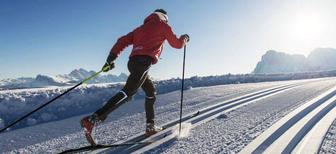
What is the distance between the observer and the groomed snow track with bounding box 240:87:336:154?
4.08 m

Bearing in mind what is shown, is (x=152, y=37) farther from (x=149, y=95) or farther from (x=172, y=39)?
(x=149, y=95)

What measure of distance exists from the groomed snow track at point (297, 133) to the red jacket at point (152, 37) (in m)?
1.94

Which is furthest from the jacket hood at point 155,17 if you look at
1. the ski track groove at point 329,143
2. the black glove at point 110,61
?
the ski track groove at point 329,143

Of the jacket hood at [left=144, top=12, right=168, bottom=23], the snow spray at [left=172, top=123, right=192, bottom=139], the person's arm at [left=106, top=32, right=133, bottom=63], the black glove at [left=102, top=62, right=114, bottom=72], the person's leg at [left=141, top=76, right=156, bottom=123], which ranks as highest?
the jacket hood at [left=144, top=12, right=168, bottom=23]

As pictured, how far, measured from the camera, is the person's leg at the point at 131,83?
16.0ft

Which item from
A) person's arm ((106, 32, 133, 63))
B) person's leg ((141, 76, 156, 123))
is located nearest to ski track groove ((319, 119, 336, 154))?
person's leg ((141, 76, 156, 123))

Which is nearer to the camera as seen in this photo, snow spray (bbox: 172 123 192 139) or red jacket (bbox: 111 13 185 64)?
snow spray (bbox: 172 123 192 139)

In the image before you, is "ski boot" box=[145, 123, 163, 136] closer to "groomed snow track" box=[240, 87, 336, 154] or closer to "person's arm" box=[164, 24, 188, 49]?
"person's arm" box=[164, 24, 188, 49]

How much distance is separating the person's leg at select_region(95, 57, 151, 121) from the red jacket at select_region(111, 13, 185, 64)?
17 cm

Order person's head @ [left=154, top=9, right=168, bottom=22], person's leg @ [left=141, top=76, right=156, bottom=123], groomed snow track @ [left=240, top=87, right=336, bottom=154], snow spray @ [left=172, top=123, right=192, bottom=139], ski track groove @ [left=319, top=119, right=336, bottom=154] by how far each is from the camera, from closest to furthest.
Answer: ski track groove @ [left=319, top=119, right=336, bottom=154] → groomed snow track @ [left=240, top=87, right=336, bottom=154] → snow spray @ [left=172, top=123, right=192, bottom=139] → person's head @ [left=154, top=9, right=168, bottom=22] → person's leg @ [left=141, top=76, right=156, bottom=123]

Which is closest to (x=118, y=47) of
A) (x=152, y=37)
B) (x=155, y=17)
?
(x=152, y=37)

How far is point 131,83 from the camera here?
5176mm

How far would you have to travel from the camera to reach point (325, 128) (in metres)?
5.11

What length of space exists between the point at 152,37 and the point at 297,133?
247cm
